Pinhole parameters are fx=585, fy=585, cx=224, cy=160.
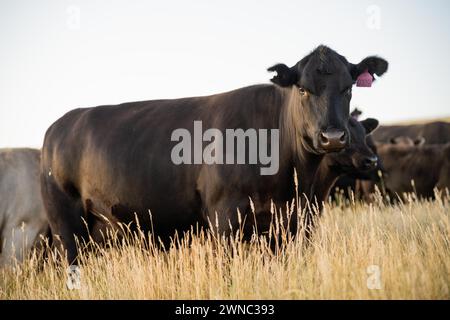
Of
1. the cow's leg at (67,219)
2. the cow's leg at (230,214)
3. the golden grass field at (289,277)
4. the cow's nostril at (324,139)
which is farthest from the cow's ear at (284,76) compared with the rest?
the cow's leg at (67,219)

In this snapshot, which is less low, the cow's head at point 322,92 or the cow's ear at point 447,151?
the cow's head at point 322,92

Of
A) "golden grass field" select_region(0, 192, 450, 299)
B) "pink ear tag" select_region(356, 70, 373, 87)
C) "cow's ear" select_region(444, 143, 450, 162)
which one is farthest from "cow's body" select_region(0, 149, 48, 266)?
"cow's ear" select_region(444, 143, 450, 162)

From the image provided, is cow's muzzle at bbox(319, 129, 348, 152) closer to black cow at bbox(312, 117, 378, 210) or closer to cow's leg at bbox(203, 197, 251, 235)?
cow's leg at bbox(203, 197, 251, 235)

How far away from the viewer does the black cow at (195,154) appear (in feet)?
19.7

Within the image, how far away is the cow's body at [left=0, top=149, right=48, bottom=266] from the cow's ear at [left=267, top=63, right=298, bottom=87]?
161 inches

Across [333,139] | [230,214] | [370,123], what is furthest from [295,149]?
[370,123]

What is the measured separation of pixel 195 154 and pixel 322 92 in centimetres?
152

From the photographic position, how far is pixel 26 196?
845cm

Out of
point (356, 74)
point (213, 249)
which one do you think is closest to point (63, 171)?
point (213, 249)

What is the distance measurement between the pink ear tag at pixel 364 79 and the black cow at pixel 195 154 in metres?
0.09

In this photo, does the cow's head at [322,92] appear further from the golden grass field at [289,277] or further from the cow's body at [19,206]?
the cow's body at [19,206]

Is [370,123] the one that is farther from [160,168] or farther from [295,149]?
[160,168]

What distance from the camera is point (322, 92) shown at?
5.93 meters

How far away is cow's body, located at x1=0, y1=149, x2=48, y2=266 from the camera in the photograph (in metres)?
8.06
